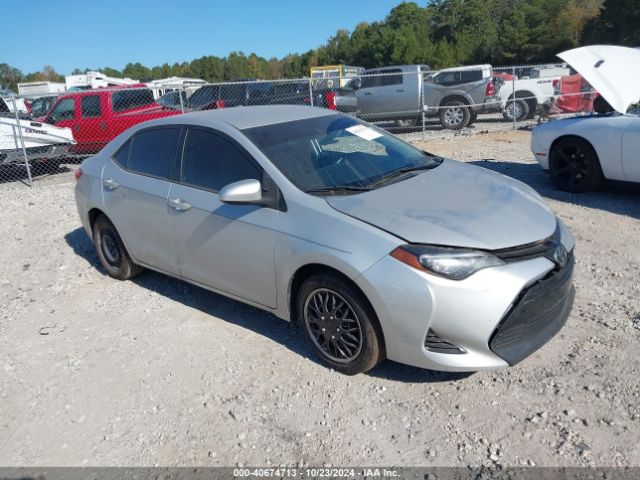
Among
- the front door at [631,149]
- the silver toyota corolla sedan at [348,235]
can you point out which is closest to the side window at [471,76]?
the front door at [631,149]

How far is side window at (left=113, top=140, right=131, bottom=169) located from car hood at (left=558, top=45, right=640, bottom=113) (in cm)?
523

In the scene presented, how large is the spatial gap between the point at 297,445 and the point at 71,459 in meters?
1.26

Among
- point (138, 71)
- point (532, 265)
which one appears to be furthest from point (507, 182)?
point (138, 71)

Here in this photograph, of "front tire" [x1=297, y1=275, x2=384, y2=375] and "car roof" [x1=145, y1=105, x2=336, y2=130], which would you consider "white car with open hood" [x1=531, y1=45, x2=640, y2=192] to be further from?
"front tire" [x1=297, y1=275, x2=384, y2=375]

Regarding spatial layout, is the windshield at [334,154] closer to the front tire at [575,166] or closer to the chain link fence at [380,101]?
the front tire at [575,166]

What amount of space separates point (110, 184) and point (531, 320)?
3.81m

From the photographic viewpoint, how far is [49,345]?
4340 millimetres

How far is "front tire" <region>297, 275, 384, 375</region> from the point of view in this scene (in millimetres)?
3223

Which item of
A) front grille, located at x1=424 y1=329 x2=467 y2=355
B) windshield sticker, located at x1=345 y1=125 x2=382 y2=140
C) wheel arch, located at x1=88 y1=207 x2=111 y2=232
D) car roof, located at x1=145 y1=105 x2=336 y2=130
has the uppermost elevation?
car roof, located at x1=145 y1=105 x2=336 y2=130

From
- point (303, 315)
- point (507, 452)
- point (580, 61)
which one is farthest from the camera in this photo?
point (580, 61)

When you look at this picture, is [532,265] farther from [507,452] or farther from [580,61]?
[580,61]

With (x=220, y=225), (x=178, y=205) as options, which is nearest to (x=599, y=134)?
(x=220, y=225)

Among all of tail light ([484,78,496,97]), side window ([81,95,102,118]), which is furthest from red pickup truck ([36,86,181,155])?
tail light ([484,78,496,97])

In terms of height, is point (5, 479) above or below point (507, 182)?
below
